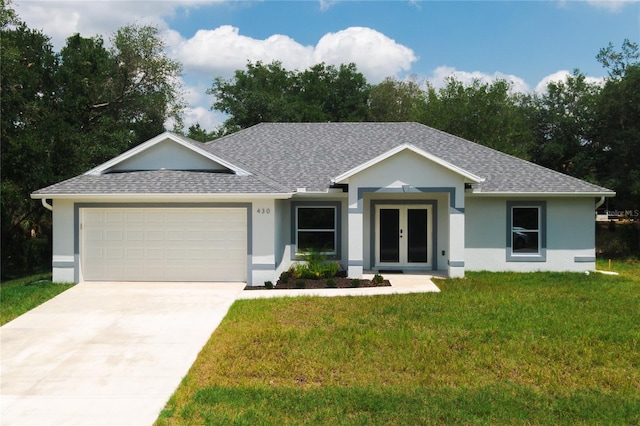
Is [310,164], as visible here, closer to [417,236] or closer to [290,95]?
[417,236]

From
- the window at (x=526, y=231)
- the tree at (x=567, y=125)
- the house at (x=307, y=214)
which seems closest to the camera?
the house at (x=307, y=214)

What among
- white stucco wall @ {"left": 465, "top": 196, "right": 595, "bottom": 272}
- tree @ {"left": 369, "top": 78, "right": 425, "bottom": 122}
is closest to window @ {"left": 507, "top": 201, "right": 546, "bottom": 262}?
white stucco wall @ {"left": 465, "top": 196, "right": 595, "bottom": 272}

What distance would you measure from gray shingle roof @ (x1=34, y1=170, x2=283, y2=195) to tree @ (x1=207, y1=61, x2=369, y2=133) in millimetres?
19928

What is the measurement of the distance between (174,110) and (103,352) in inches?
1096

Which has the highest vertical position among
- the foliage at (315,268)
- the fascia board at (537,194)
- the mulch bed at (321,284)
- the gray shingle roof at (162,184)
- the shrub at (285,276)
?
the gray shingle roof at (162,184)

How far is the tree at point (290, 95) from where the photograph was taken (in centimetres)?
3456

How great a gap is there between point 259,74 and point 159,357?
36085 millimetres

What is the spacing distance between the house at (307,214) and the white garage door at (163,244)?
0.09 feet

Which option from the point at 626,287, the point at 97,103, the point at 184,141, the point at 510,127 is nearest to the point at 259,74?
the point at 97,103

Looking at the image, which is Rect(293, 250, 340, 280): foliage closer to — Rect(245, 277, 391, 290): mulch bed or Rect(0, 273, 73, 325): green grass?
Rect(245, 277, 391, 290): mulch bed

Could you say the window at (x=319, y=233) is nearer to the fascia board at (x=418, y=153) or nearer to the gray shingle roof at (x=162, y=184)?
the fascia board at (x=418, y=153)

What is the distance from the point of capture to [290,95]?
134 ft

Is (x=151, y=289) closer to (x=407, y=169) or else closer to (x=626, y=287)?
(x=407, y=169)

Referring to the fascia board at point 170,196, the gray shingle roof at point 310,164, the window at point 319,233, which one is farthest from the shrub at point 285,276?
the gray shingle roof at point 310,164
